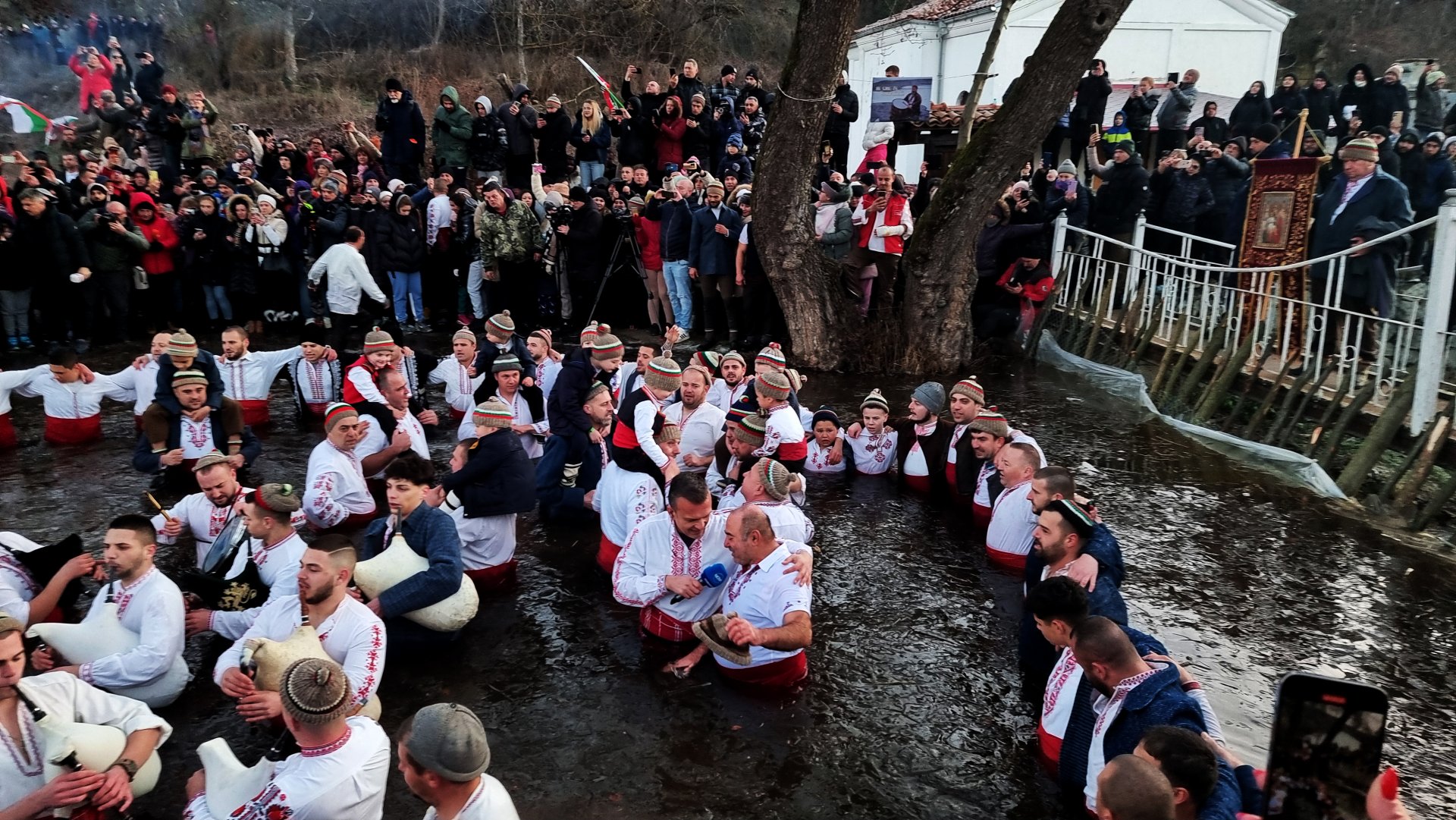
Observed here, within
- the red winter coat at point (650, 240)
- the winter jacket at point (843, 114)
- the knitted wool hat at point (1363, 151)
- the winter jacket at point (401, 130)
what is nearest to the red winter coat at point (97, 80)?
the winter jacket at point (401, 130)

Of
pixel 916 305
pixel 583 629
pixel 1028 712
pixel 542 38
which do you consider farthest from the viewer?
pixel 542 38

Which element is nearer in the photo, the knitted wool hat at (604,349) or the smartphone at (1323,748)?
the smartphone at (1323,748)

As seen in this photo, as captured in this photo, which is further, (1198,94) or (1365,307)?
(1198,94)

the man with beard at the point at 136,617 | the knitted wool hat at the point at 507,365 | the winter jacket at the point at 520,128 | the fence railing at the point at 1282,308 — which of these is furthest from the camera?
the winter jacket at the point at 520,128

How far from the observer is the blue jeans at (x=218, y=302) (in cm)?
1430

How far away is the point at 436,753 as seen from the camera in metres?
3.12

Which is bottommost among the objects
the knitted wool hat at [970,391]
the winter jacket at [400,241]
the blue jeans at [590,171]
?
the knitted wool hat at [970,391]

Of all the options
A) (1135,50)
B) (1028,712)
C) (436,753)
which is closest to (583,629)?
(1028,712)

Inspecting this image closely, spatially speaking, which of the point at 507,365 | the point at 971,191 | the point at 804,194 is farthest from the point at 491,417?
the point at 971,191

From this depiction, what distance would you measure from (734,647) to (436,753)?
2.35 metres

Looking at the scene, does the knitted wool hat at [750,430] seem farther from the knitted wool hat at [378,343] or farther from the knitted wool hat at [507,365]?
the knitted wool hat at [378,343]

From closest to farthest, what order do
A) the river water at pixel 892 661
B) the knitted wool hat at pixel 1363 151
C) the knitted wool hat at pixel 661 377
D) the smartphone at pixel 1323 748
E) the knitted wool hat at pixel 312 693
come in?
the smartphone at pixel 1323 748
the knitted wool hat at pixel 312 693
the river water at pixel 892 661
the knitted wool hat at pixel 661 377
the knitted wool hat at pixel 1363 151

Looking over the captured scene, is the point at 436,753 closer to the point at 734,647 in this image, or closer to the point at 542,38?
the point at 734,647

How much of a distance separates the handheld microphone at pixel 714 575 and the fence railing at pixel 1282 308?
231 inches
